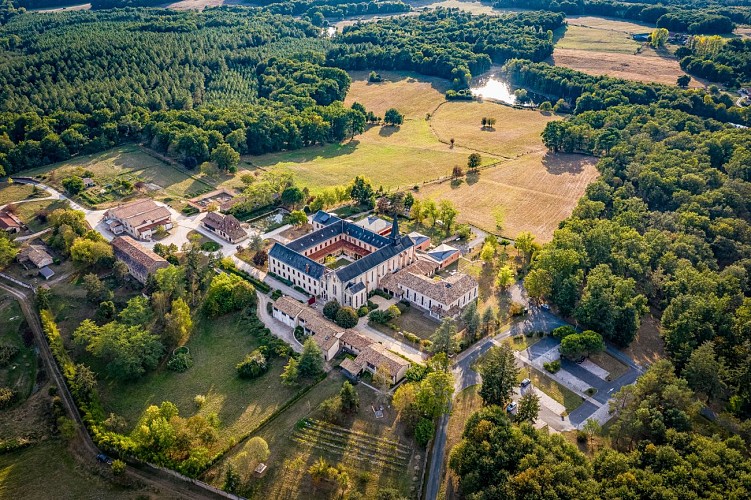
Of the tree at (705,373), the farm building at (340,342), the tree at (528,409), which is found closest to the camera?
the tree at (528,409)

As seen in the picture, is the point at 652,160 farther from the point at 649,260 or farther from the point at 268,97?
the point at 268,97

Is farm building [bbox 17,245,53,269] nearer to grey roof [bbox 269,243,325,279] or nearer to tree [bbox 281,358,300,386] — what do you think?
grey roof [bbox 269,243,325,279]

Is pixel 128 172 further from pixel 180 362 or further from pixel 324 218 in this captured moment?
pixel 180 362

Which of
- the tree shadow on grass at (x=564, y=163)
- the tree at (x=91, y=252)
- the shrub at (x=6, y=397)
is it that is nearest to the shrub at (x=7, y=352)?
the shrub at (x=6, y=397)

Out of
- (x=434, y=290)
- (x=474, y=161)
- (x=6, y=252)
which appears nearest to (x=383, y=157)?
(x=474, y=161)

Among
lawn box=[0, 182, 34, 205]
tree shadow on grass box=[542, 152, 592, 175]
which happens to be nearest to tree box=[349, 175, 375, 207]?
tree shadow on grass box=[542, 152, 592, 175]

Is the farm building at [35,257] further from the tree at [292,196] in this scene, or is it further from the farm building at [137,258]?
the tree at [292,196]
